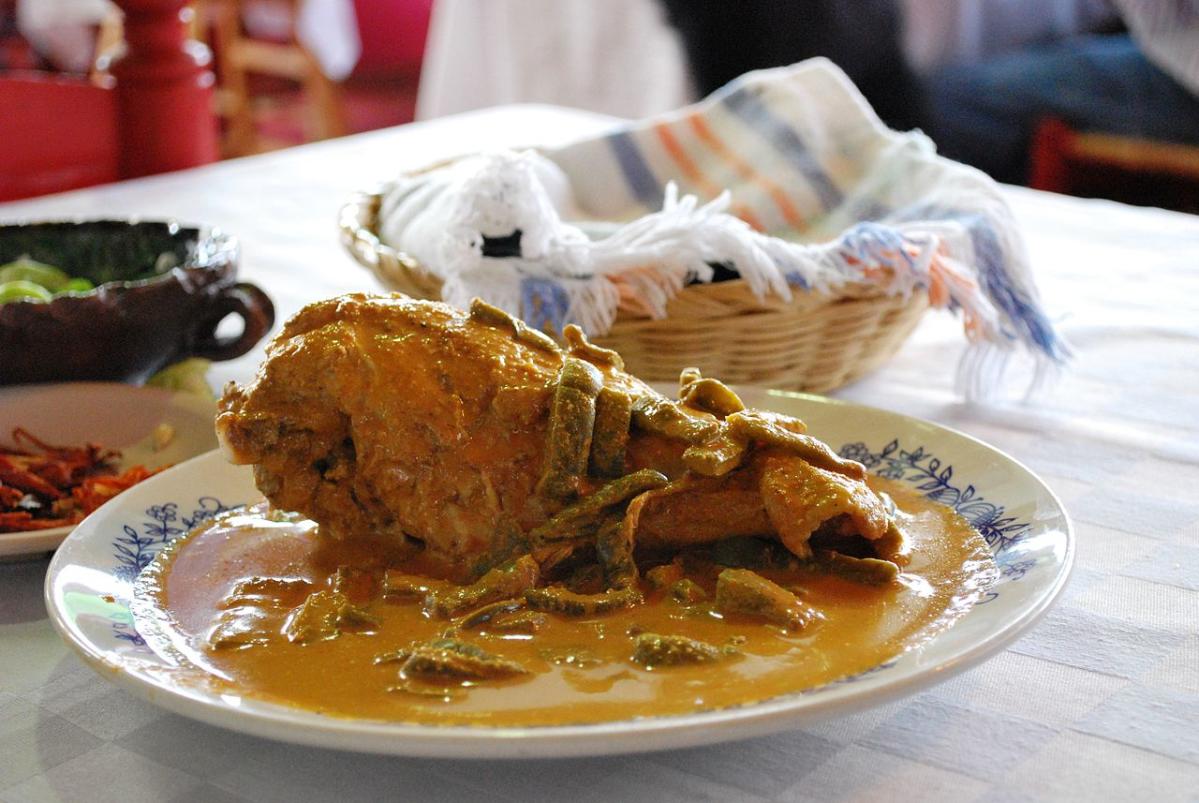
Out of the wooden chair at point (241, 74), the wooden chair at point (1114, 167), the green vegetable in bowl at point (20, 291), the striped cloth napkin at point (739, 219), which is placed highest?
the striped cloth napkin at point (739, 219)

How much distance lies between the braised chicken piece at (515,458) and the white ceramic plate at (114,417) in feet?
1.07

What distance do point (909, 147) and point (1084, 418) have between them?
46 centimetres

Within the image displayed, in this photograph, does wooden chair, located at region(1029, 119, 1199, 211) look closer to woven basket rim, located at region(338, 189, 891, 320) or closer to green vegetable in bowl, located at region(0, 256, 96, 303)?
woven basket rim, located at region(338, 189, 891, 320)

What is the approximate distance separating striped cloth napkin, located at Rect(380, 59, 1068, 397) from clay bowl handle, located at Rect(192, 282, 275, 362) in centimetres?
Answer: 19

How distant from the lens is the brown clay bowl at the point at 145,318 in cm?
129

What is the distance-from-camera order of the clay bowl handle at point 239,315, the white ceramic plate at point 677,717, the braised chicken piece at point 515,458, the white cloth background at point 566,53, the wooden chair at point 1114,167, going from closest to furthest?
the white ceramic plate at point 677,717 → the braised chicken piece at point 515,458 → the clay bowl handle at point 239,315 → the wooden chair at point 1114,167 → the white cloth background at point 566,53

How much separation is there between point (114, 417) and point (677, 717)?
0.82 meters

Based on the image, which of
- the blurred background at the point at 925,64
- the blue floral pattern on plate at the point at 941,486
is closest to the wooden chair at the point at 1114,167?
the blurred background at the point at 925,64

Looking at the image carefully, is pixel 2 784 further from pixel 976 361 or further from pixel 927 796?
pixel 976 361

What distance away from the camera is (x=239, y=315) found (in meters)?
1.44

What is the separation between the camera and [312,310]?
104cm

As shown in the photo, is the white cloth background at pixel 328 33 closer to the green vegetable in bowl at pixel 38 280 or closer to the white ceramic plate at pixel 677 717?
the green vegetable in bowl at pixel 38 280

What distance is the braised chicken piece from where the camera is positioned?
0.97m

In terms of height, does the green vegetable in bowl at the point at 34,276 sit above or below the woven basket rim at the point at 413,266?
below
